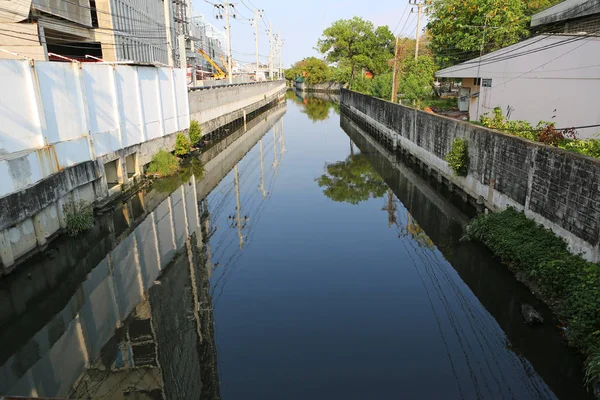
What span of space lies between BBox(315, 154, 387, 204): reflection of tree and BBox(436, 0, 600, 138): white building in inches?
267

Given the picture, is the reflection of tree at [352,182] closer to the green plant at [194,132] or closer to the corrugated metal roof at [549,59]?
the corrugated metal roof at [549,59]

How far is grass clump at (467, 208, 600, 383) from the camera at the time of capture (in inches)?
259

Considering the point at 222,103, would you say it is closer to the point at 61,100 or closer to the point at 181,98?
the point at 181,98

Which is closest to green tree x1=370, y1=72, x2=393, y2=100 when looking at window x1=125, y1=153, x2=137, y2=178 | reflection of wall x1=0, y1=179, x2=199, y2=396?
window x1=125, y1=153, x2=137, y2=178

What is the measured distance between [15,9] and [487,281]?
72.4 ft

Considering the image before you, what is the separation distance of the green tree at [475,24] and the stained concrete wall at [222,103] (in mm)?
15852

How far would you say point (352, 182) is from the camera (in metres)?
19.4

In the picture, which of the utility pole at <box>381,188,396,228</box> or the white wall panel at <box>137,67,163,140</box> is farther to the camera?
the white wall panel at <box>137,67,163,140</box>

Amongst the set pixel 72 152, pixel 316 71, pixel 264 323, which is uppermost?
pixel 316 71

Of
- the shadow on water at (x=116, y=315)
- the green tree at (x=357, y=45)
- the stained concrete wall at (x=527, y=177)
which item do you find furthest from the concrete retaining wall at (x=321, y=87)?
the shadow on water at (x=116, y=315)

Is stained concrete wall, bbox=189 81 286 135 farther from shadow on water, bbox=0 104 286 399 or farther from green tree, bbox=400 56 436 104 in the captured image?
green tree, bbox=400 56 436 104

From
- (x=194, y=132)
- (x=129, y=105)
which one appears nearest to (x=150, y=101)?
(x=129, y=105)

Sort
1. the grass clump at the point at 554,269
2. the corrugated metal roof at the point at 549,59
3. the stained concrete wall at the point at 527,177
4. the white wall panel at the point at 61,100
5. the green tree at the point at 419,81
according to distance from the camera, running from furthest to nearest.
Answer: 1. the green tree at the point at 419,81
2. the corrugated metal roof at the point at 549,59
3. the white wall panel at the point at 61,100
4. the stained concrete wall at the point at 527,177
5. the grass clump at the point at 554,269

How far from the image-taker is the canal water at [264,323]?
6500 mm
